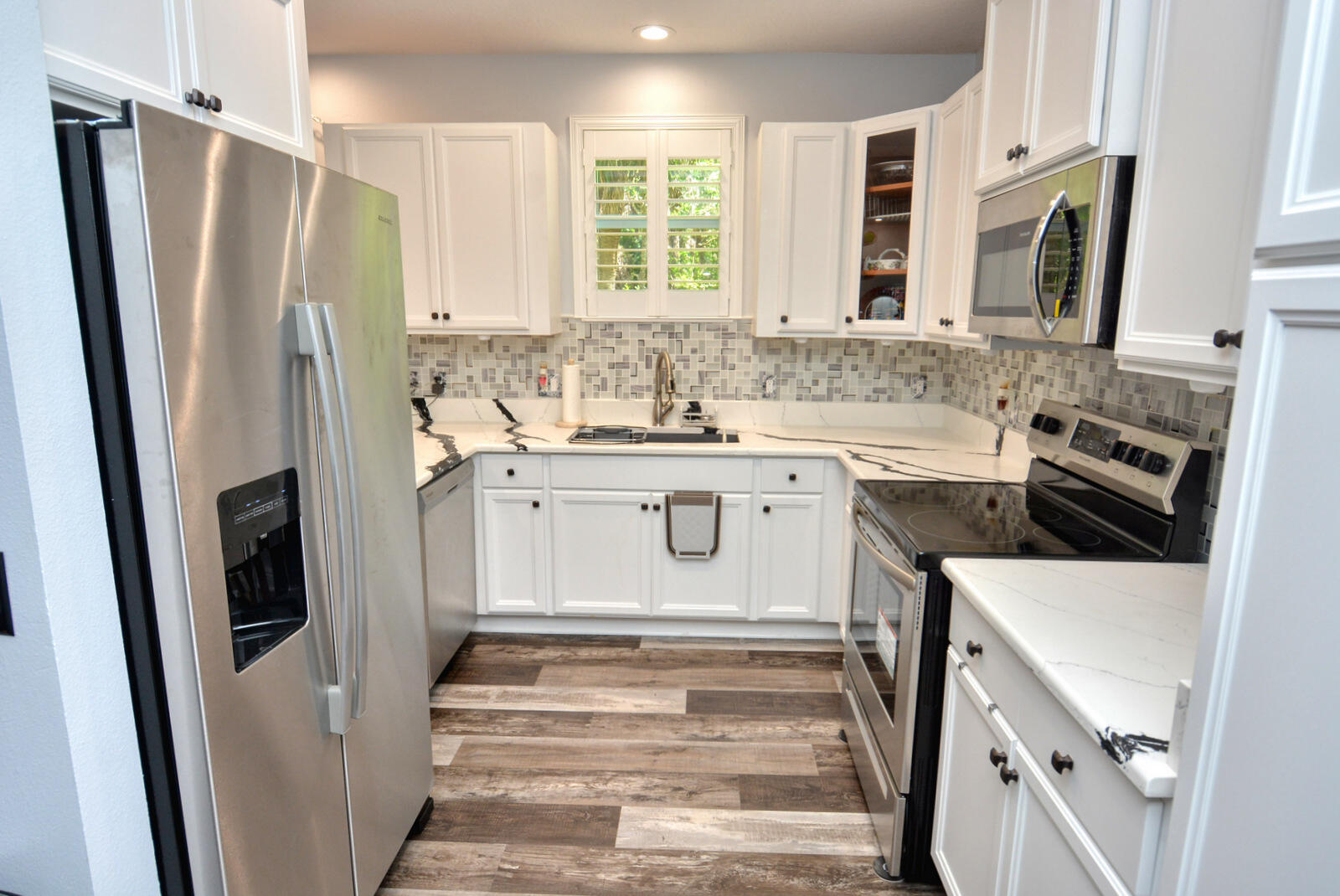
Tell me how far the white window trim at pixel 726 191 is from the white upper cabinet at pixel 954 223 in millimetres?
859

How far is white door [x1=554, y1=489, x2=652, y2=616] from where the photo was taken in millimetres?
3193

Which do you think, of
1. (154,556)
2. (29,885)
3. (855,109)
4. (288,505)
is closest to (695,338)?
(855,109)

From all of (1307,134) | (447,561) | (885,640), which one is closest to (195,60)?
(1307,134)

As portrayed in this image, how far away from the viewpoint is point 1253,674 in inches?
28.2

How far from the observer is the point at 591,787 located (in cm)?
231

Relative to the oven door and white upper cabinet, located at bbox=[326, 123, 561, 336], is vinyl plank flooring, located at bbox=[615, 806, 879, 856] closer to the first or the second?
the oven door

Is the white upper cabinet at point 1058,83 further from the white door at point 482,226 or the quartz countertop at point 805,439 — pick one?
the white door at point 482,226

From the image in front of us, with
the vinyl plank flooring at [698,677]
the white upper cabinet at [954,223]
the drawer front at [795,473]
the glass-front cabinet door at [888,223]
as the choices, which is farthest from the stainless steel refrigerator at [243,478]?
the glass-front cabinet door at [888,223]

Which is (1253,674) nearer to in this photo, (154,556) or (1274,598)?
(1274,598)

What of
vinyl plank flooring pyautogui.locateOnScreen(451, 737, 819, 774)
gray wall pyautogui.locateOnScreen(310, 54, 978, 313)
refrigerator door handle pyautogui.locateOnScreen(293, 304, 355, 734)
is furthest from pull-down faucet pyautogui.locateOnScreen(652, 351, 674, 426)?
refrigerator door handle pyautogui.locateOnScreen(293, 304, 355, 734)

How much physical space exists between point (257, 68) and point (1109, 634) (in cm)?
208

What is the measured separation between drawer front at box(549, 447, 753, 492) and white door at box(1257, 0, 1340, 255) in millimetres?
2442

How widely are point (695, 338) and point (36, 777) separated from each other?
295cm

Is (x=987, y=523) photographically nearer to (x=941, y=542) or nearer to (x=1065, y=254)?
(x=941, y=542)
